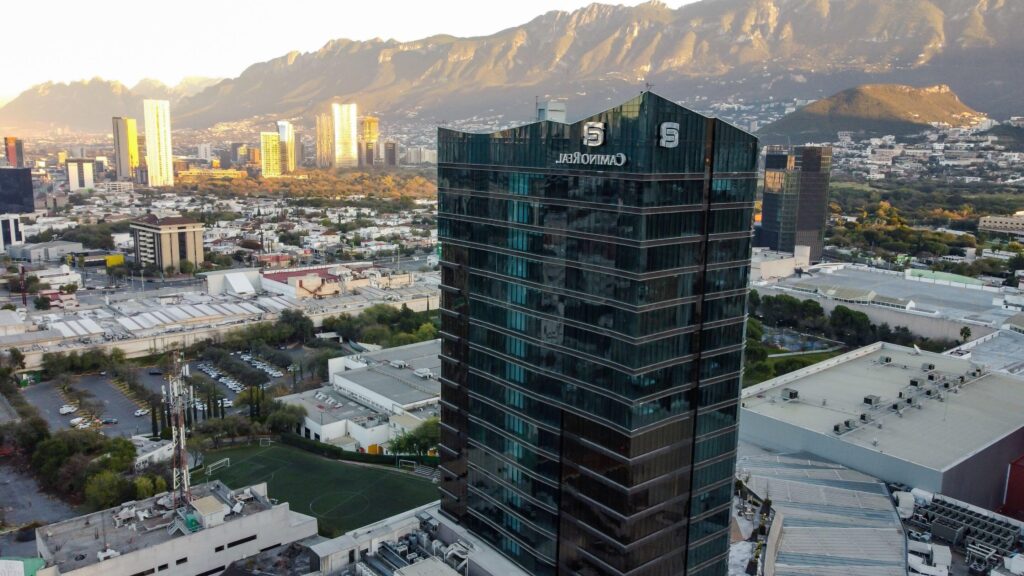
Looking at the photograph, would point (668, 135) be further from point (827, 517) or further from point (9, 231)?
point (9, 231)

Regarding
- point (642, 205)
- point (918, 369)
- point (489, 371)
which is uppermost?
point (642, 205)

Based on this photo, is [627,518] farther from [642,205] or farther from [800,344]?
[800,344]

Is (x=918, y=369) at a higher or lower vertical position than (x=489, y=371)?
lower

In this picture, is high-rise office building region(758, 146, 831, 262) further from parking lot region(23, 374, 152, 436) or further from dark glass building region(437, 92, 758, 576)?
dark glass building region(437, 92, 758, 576)

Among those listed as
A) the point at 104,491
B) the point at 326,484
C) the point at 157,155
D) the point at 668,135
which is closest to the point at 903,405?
the point at 668,135

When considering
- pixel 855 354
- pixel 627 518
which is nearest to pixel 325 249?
pixel 855 354

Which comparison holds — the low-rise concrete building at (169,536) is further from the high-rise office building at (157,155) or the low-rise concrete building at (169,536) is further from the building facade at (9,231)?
the high-rise office building at (157,155)

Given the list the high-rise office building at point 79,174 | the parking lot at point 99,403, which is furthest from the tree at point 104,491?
the high-rise office building at point 79,174

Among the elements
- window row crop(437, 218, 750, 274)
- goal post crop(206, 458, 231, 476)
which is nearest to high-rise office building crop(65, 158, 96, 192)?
goal post crop(206, 458, 231, 476)
